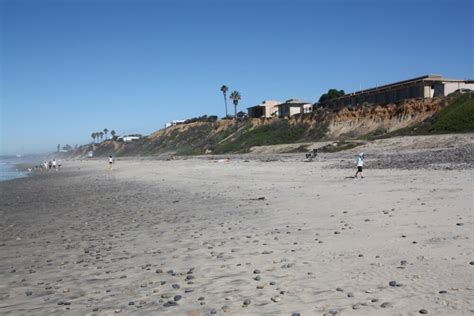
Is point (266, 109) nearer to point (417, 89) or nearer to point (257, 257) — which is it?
point (417, 89)

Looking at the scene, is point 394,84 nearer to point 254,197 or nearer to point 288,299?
point 254,197

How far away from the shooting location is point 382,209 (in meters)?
12.0

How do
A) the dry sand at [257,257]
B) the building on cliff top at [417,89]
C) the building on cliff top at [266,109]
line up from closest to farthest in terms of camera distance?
the dry sand at [257,257], the building on cliff top at [417,89], the building on cliff top at [266,109]

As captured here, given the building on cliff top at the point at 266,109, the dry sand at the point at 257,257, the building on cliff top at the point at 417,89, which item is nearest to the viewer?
the dry sand at the point at 257,257

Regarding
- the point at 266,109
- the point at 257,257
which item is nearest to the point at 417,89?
the point at 266,109

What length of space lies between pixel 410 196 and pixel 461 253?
7.07 m

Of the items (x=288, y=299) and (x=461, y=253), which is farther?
(x=461, y=253)

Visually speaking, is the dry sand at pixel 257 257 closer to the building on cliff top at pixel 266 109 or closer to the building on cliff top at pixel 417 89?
the building on cliff top at pixel 417 89

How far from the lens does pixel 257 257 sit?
8.13 metres

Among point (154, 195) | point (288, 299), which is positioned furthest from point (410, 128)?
point (288, 299)

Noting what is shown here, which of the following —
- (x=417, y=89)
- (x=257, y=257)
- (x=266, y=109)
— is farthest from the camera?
(x=266, y=109)

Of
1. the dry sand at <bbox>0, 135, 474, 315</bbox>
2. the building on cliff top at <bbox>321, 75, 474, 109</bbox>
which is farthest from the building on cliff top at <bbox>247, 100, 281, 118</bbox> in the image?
the dry sand at <bbox>0, 135, 474, 315</bbox>

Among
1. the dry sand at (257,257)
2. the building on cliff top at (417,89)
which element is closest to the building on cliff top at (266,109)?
the building on cliff top at (417,89)

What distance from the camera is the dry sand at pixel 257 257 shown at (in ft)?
18.9
